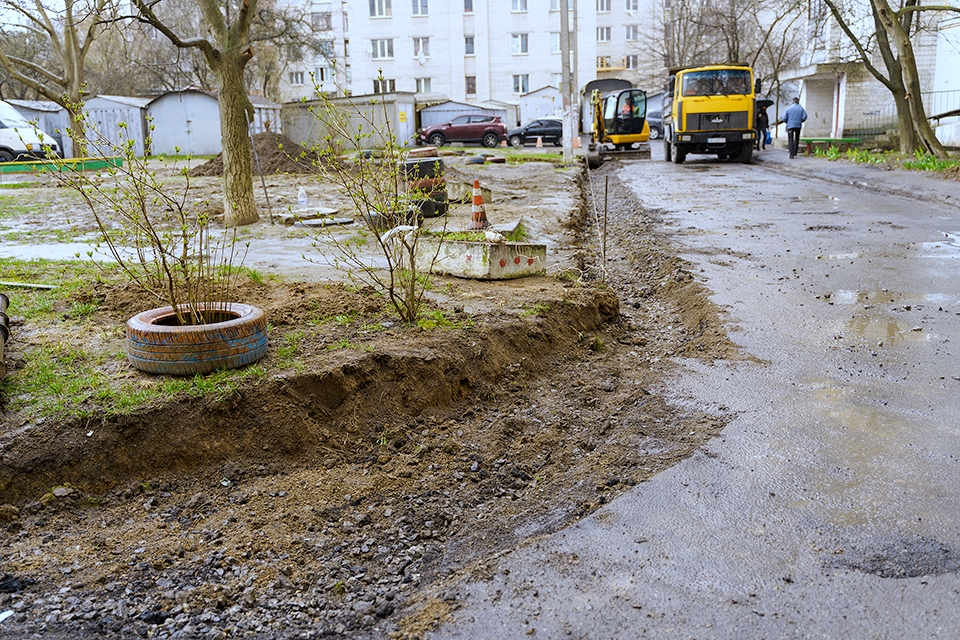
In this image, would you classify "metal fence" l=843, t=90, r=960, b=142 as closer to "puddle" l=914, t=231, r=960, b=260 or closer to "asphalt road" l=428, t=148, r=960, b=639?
"puddle" l=914, t=231, r=960, b=260

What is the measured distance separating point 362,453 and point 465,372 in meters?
1.11

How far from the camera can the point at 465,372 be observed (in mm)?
5637

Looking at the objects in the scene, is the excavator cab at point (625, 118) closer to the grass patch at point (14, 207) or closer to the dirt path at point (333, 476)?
the grass patch at point (14, 207)

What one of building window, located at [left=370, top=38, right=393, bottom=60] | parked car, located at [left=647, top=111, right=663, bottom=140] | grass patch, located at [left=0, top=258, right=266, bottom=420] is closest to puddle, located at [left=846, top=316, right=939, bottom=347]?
grass patch, located at [left=0, top=258, right=266, bottom=420]

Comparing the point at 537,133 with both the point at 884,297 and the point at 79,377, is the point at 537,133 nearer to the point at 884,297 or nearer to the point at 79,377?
the point at 884,297

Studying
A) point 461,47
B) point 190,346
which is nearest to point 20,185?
point 190,346

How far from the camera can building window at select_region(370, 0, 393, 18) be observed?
198ft

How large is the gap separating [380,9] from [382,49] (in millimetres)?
2820

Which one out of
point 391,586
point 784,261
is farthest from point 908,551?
point 784,261

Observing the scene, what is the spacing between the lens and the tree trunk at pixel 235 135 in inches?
482

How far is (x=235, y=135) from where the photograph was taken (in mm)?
12422

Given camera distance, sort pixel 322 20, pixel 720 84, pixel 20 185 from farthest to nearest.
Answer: pixel 322 20, pixel 720 84, pixel 20 185

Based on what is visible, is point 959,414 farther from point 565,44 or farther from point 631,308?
point 565,44

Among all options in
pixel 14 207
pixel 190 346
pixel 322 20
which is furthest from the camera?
pixel 322 20
